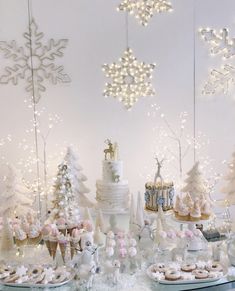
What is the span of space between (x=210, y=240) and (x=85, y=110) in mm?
1355

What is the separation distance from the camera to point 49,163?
11.4 feet

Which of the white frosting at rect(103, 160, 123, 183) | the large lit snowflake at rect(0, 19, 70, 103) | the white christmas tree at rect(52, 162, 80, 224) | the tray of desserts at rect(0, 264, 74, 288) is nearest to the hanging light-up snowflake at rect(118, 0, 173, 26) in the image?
the large lit snowflake at rect(0, 19, 70, 103)

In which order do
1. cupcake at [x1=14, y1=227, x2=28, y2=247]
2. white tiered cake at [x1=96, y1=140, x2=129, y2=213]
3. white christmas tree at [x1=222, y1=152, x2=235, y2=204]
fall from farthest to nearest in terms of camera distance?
1. white christmas tree at [x1=222, y1=152, x2=235, y2=204]
2. white tiered cake at [x1=96, y1=140, x2=129, y2=213]
3. cupcake at [x1=14, y1=227, x2=28, y2=247]

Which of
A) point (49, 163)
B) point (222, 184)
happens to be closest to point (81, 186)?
point (49, 163)

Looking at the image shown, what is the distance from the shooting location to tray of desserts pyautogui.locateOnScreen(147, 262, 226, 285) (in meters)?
2.31

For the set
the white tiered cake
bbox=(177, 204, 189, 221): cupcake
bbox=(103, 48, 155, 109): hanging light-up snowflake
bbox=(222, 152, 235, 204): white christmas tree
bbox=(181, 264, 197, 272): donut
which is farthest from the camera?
bbox=(103, 48, 155, 109): hanging light-up snowflake

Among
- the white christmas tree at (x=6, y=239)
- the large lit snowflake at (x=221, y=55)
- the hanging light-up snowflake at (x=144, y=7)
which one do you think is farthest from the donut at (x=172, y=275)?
the hanging light-up snowflake at (x=144, y=7)

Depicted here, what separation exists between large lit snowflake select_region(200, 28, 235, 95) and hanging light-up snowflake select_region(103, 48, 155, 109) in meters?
0.47

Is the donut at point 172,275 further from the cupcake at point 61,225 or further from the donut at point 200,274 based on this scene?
the cupcake at point 61,225

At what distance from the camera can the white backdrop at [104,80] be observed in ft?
10.9

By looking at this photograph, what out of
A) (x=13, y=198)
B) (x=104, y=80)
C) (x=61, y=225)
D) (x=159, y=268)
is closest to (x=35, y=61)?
(x=104, y=80)

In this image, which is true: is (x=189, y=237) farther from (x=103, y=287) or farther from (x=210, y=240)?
(x=103, y=287)

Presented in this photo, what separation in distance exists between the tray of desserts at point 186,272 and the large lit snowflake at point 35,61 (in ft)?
5.33

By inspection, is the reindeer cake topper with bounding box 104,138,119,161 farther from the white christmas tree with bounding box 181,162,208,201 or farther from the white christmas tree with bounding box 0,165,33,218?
the white christmas tree with bounding box 0,165,33,218
